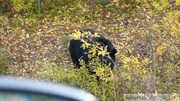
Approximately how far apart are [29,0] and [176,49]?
25.9ft

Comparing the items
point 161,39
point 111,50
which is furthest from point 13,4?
point 161,39

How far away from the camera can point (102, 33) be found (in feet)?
42.5

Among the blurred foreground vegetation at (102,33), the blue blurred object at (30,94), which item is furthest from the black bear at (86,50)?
the blue blurred object at (30,94)

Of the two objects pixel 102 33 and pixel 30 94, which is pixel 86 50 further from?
pixel 30 94

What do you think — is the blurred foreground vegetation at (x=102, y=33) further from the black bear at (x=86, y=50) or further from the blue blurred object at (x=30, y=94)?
the blue blurred object at (x=30, y=94)

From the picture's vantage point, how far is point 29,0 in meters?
14.6

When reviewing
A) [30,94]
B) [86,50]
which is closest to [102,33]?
[86,50]

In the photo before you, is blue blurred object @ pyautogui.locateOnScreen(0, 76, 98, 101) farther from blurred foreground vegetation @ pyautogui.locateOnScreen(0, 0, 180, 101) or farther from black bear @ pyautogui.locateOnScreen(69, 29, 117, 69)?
black bear @ pyautogui.locateOnScreen(69, 29, 117, 69)

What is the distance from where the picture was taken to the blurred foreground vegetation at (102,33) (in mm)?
7148

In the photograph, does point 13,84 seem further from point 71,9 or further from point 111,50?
point 71,9

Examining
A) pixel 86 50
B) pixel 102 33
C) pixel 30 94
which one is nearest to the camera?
pixel 30 94

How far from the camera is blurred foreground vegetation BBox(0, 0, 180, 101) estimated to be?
7.15 m

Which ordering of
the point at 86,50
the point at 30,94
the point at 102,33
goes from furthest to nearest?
the point at 102,33
the point at 86,50
the point at 30,94

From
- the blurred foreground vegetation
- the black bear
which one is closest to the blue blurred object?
the blurred foreground vegetation
